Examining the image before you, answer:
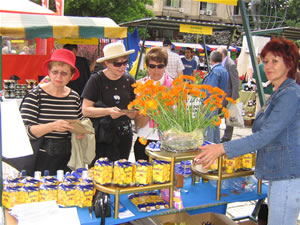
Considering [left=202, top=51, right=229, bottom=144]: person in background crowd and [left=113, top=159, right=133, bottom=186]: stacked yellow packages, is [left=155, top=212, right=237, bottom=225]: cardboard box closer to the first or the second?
[left=113, top=159, right=133, bottom=186]: stacked yellow packages

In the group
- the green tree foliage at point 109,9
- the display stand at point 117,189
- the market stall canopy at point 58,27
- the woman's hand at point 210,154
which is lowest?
the display stand at point 117,189

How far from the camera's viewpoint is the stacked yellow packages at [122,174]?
1.95m

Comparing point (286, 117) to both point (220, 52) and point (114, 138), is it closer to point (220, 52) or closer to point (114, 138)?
point (114, 138)

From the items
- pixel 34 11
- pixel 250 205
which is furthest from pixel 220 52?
pixel 34 11

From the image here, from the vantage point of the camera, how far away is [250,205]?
3.95 m

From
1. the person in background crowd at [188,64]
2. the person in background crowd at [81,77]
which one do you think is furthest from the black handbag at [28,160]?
the person in background crowd at [188,64]

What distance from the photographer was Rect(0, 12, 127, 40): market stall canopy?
4.01 metres

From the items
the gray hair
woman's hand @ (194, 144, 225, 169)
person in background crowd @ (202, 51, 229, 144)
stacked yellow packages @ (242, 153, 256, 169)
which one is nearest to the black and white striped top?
woman's hand @ (194, 144, 225, 169)

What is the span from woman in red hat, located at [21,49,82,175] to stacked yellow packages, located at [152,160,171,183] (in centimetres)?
91

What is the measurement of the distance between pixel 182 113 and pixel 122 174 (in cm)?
57

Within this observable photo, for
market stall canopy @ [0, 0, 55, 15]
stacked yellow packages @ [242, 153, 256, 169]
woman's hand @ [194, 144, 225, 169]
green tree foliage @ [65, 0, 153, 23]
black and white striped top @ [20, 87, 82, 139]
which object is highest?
green tree foliage @ [65, 0, 153, 23]

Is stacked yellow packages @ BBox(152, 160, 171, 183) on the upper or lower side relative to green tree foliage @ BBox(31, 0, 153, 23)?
lower

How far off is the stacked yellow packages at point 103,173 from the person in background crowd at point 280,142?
1.93 feet

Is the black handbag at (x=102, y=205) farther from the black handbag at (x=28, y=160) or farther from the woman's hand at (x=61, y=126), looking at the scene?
the black handbag at (x=28, y=160)
